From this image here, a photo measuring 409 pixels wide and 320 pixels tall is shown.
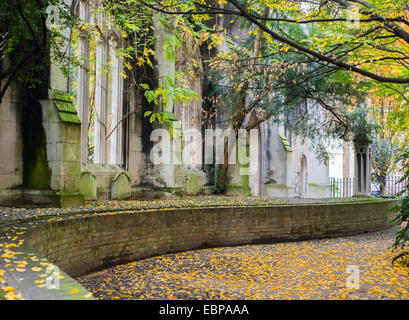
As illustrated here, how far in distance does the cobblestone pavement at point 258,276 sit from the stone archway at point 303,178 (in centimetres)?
1622

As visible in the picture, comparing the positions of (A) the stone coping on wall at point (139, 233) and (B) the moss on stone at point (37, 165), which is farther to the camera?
(B) the moss on stone at point (37, 165)

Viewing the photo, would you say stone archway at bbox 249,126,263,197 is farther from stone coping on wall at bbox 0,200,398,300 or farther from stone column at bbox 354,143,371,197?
stone coping on wall at bbox 0,200,398,300

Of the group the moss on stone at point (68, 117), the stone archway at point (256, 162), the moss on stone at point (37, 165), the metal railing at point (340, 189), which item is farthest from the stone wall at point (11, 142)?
the metal railing at point (340, 189)

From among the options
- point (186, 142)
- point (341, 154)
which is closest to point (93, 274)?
point (186, 142)

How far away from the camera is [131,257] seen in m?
8.16

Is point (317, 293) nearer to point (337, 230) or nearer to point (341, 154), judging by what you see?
point (337, 230)

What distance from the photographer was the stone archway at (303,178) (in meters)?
26.3

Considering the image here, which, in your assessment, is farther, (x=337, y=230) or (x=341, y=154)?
(x=341, y=154)

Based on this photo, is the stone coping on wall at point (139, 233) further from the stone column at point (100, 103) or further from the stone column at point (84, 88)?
the stone column at point (100, 103)

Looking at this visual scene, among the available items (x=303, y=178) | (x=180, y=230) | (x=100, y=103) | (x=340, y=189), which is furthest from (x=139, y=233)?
(x=340, y=189)

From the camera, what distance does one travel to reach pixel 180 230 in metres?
9.33

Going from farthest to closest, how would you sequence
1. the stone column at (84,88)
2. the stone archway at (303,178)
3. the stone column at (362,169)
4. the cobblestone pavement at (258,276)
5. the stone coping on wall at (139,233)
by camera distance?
1. the stone archway at (303,178)
2. the stone column at (362,169)
3. the stone column at (84,88)
4. the cobblestone pavement at (258,276)
5. the stone coping on wall at (139,233)

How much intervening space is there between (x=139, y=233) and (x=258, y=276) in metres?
2.34
